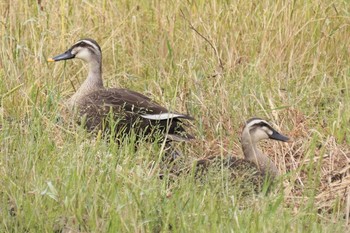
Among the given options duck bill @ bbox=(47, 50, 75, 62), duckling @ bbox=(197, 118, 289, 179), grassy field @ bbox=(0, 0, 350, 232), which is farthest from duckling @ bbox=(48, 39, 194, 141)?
duckling @ bbox=(197, 118, 289, 179)

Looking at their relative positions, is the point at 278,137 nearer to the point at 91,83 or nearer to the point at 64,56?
the point at 91,83

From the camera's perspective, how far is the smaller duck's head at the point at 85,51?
339 inches

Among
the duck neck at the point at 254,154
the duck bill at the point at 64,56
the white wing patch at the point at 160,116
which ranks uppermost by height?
the duck bill at the point at 64,56

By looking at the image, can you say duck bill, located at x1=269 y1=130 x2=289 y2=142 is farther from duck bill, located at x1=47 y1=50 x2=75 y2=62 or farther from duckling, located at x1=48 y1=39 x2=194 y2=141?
duck bill, located at x1=47 y1=50 x2=75 y2=62

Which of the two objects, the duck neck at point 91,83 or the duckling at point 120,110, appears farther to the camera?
the duck neck at point 91,83

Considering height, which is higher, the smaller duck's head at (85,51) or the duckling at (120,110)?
the smaller duck's head at (85,51)

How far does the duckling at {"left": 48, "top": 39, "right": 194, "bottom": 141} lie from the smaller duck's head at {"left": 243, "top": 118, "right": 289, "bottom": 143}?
1.34ft

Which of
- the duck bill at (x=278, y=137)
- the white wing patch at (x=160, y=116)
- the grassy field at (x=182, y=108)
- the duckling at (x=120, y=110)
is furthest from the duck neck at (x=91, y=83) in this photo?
the duck bill at (x=278, y=137)

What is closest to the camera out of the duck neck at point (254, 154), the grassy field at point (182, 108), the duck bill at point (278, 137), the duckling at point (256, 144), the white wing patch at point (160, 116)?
the grassy field at point (182, 108)

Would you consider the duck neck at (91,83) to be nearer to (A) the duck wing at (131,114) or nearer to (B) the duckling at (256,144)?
(A) the duck wing at (131,114)

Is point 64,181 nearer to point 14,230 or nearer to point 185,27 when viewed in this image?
point 14,230

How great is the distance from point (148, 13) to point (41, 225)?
4.22 meters

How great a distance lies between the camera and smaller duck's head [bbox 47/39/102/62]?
28.3 feet

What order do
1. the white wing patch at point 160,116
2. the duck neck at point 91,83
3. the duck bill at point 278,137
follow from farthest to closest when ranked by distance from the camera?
the duck neck at point 91,83, the white wing patch at point 160,116, the duck bill at point 278,137
